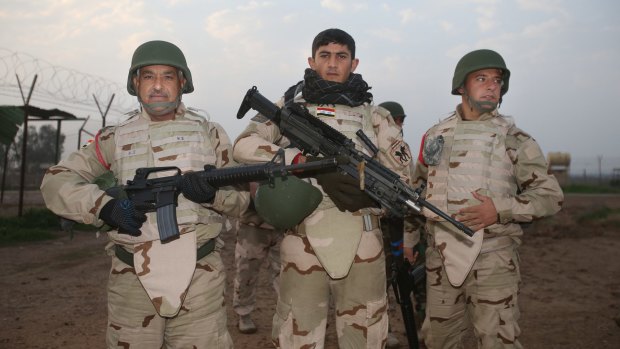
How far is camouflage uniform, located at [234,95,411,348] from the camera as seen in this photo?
8.93 ft

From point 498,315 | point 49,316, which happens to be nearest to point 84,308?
point 49,316

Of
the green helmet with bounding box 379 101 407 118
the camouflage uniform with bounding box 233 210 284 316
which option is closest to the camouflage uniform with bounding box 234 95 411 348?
the camouflage uniform with bounding box 233 210 284 316

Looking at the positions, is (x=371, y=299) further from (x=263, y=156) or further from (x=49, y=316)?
(x=49, y=316)

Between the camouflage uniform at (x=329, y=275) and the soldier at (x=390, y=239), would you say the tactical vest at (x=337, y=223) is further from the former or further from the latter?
the soldier at (x=390, y=239)

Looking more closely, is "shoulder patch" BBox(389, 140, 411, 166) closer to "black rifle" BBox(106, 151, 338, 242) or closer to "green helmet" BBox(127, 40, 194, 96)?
"black rifle" BBox(106, 151, 338, 242)

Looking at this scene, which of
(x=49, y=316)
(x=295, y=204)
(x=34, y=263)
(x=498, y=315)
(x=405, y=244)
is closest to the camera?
(x=295, y=204)

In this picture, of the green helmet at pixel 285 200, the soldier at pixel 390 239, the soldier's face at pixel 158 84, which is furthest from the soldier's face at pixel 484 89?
the soldier's face at pixel 158 84

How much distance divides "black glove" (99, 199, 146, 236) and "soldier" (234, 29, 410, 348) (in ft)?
2.09

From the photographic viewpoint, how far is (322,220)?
2.83 m

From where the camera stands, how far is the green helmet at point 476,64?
11.2 feet

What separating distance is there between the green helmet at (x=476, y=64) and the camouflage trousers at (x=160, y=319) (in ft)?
7.44

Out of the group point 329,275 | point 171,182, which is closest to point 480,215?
point 329,275

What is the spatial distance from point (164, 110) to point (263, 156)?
0.63m

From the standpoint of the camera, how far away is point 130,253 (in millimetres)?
2617
